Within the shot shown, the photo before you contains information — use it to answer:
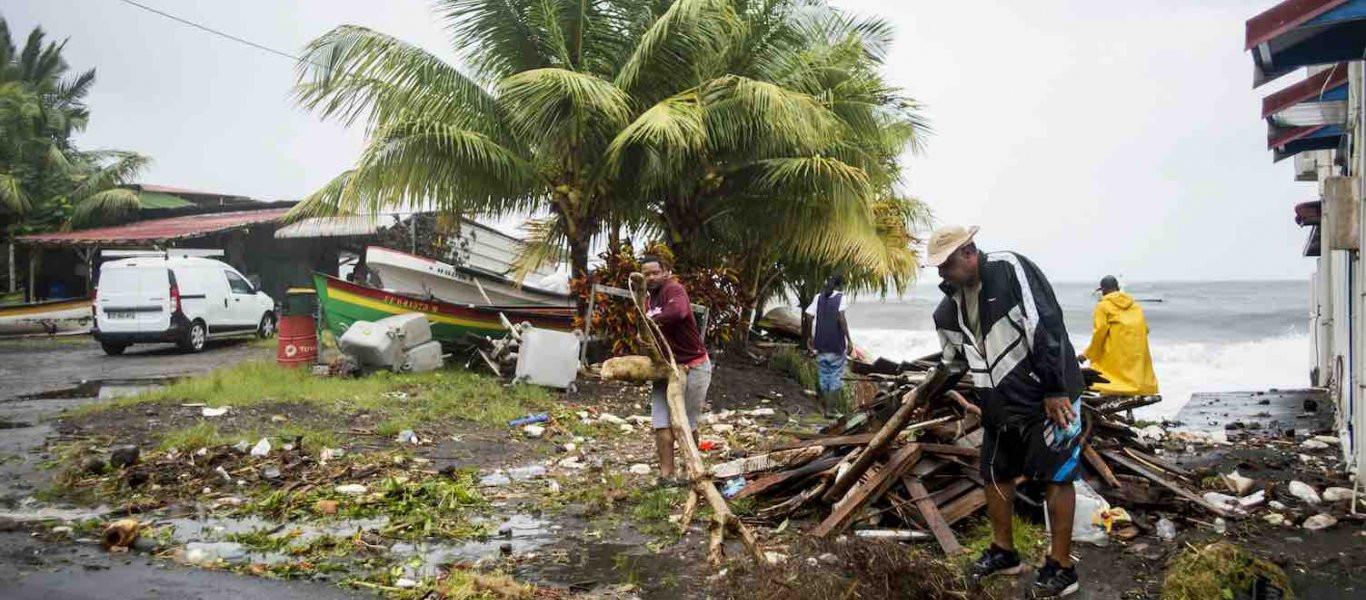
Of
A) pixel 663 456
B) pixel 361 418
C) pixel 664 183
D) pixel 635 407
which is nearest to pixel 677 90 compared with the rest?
pixel 664 183

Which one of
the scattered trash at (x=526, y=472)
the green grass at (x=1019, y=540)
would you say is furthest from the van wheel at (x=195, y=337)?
the green grass at (x=1019, y=540)

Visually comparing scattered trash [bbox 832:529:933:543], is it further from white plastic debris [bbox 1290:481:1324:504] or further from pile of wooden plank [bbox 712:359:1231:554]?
white plastic debris [bbox 1290:481:1324:504]

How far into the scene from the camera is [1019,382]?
14.9 feet

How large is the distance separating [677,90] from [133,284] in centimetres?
1060

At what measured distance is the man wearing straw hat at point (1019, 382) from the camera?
14.8 ft

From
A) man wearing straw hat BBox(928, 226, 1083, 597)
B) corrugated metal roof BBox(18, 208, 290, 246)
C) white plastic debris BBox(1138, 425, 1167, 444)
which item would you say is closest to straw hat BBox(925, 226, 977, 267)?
man wearing straw hat BBox(928, 226, 1083, 597)

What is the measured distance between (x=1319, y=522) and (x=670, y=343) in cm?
435

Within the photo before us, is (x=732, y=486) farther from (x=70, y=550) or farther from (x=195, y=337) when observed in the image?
(x=195, y=337)

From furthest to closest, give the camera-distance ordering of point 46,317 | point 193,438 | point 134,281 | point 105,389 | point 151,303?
point 46,317
point 151,303
point 134,281
point 105,389
point 193,438

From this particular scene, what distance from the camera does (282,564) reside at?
5.18 meters

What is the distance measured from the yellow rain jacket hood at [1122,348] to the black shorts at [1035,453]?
19.5ft

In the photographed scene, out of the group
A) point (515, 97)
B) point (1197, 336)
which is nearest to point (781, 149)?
point (515, 97)

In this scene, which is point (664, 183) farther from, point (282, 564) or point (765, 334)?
point (282, 564)

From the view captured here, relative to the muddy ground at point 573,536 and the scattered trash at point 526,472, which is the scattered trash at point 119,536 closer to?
the muddy ground at point 573,536
